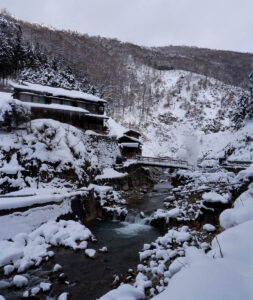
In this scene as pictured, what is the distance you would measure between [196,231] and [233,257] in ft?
32.1

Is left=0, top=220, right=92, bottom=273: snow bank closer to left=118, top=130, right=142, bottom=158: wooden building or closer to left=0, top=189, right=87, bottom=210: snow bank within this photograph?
left=0, top=189, right=87, bottom=210: snow bank

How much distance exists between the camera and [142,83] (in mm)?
80188

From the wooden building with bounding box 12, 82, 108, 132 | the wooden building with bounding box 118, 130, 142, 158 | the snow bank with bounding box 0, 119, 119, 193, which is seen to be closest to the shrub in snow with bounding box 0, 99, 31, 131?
the snow bank with bounding box 0, 119, 119, 193

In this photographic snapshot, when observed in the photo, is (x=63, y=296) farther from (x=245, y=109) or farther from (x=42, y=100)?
(x=245, y=109)

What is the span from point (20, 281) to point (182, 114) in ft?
214

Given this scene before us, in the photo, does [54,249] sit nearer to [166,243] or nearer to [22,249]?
[22,249]

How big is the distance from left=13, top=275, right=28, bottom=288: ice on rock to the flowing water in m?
0.24

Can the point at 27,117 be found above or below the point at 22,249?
above

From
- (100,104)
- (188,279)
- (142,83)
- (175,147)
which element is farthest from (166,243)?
(142,83)

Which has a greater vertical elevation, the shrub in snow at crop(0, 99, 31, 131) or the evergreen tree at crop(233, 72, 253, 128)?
the evergreen tree at crop(233, 72, 253, 128)

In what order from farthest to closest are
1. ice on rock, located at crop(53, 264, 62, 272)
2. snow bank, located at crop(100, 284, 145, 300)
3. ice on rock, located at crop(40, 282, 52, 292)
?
ice on rock, located at crop(53, 264, 62, 272), ice on rock, located at crop(40, 282, 52, 292), snow bank, located at crop(100, 284, 145, 300)

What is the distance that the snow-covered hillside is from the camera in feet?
177

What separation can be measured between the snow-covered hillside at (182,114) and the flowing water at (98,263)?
119 ft

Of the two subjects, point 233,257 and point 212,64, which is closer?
point 233,257
